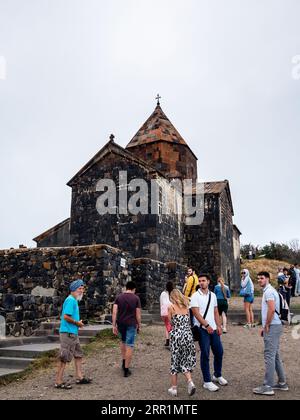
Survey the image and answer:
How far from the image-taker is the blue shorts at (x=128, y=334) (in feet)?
23.4

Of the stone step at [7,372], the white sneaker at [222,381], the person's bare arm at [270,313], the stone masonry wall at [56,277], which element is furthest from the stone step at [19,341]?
the person's bare arm at [270,313]

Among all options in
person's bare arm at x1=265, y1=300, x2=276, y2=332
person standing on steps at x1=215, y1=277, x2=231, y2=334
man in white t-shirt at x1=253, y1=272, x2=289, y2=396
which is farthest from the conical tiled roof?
person's bare arm at x1=265, y1=300, x2=276, y2=332

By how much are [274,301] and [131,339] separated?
263 cm

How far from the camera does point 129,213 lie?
57.9 feet

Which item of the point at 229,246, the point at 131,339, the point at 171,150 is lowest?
the point at 131,339

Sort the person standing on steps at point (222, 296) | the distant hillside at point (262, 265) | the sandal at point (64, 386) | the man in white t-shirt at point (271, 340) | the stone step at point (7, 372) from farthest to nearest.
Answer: the distant hillside at point (262, 265) → the person standing on steps at point (222, 296) → the stone step at point (7, 372) → the sandal at point (64, 386) → the man in white t-shirt at point (271, 340)

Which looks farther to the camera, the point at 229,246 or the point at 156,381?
the point at 229,246

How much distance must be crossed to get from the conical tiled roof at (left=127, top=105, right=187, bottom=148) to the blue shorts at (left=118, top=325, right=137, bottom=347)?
1604 centimetres

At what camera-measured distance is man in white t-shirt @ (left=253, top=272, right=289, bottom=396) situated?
567cm

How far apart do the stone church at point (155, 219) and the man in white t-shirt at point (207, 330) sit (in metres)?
10.4

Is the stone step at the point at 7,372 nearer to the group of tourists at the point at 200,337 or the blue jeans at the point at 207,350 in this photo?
the group of tourists at the point at 200,337

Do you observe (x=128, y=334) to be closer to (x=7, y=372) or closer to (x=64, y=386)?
(x=64, y=386)
